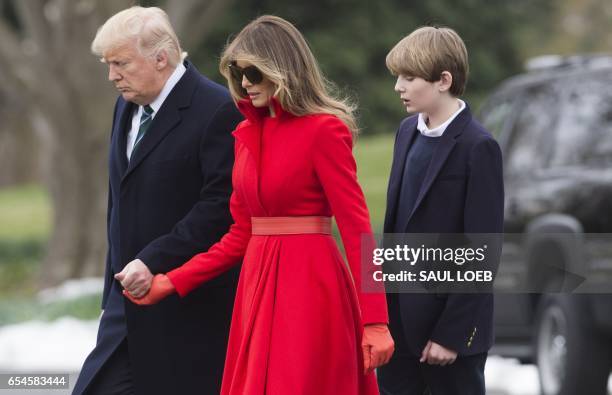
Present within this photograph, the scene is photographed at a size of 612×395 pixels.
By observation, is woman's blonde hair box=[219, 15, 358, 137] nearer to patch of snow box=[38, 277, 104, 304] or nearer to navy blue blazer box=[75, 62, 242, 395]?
navy blue blazer box=[75, 62, 242, 395]

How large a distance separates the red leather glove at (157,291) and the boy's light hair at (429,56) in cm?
111

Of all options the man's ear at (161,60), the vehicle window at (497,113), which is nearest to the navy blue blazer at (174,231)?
the man's ear at (161,60)

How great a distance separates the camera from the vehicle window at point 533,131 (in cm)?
933

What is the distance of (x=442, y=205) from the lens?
5.16m

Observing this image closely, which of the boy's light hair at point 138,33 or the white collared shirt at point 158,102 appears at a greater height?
the boy's light hair at point 138,33

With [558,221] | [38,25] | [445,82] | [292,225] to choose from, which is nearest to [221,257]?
[292,225]

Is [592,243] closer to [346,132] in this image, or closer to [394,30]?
[346,132]

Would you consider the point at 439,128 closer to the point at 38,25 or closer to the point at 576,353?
the point at 576,353

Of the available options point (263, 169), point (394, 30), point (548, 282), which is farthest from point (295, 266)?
point (394, 30)

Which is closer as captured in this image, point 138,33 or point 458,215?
point 458,215

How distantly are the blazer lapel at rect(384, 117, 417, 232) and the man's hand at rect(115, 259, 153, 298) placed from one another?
90cm

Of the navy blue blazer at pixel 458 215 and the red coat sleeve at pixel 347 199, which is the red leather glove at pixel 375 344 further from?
the navy blue blazer at pixel 458 215

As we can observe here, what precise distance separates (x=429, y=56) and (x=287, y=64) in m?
0.60

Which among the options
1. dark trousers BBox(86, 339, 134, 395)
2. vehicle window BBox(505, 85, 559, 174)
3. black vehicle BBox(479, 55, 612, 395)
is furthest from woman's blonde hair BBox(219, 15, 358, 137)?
vehicle window BBox(505, 85, 559, 174)
